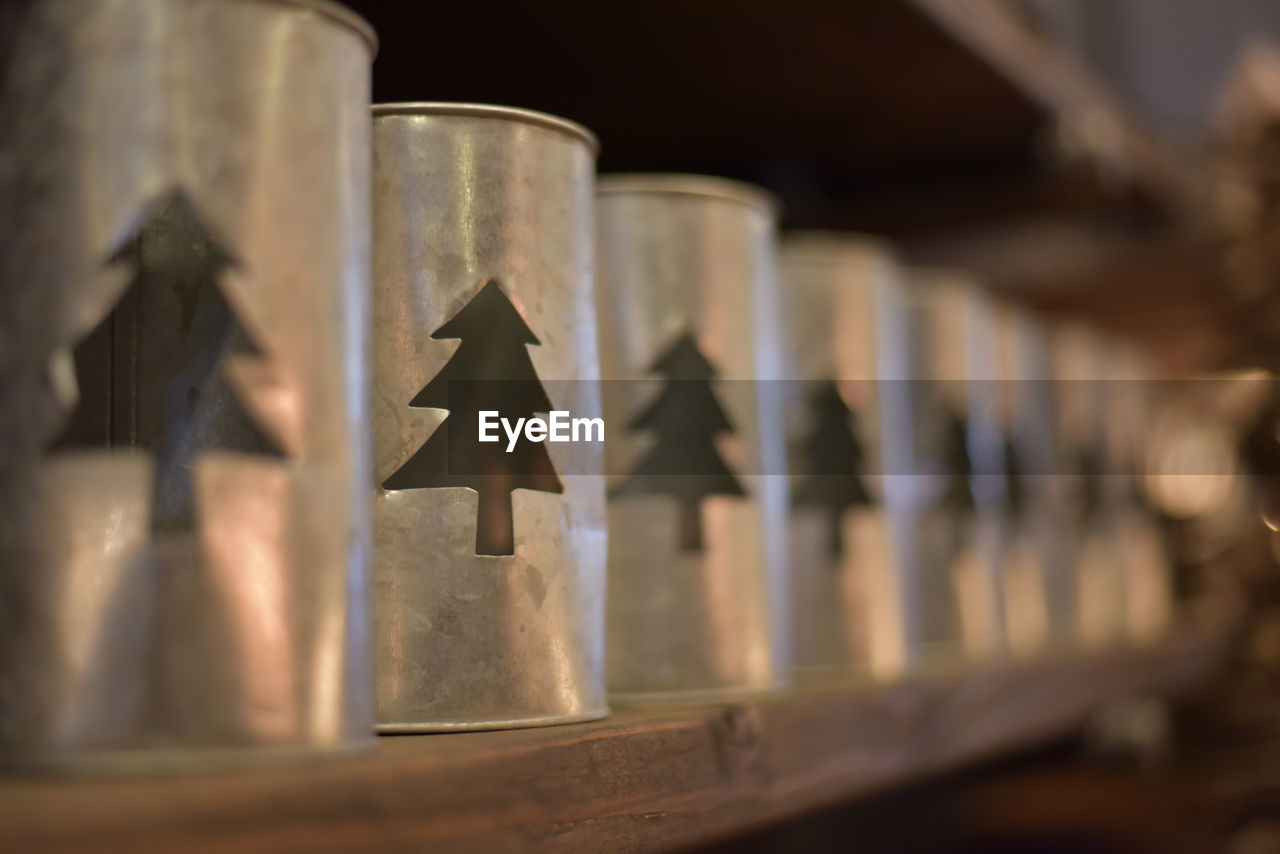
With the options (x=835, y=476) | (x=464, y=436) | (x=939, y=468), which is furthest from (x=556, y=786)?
(x=939, y=468)

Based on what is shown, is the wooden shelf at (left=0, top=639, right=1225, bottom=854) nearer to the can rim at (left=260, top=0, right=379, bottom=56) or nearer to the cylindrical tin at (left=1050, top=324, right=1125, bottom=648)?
the can rim at (left=260, top=0, right=379, bottom=56)

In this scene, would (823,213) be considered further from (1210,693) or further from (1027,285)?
(1210,693)

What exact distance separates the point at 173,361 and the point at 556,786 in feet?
0.59

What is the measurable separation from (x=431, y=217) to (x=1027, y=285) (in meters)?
1.08

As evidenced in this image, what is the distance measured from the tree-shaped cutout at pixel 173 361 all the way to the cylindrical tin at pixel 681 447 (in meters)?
0.25

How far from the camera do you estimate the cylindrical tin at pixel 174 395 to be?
0.33 metres

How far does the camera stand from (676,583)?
1.95ft

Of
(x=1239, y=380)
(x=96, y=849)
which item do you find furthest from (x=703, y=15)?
(x=1239, y=380)

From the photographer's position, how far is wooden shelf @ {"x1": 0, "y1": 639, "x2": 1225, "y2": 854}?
0.97ft

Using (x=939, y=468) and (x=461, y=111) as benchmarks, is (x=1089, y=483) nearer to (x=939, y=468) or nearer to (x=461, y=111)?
(x=939, y=468)

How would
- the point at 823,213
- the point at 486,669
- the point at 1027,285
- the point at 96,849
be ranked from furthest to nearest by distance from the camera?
1. the point at 1027,285
2. the point at 823,213
3. the point at 486,669
4. the point at 96,849

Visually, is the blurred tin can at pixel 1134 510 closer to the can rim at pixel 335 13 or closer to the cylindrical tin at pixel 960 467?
the cylindrical tin at pixel 960 467

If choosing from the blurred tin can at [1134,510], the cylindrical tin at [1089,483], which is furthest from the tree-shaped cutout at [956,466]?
the blurred tin can at [1134,510]

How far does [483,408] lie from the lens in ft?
1.52
